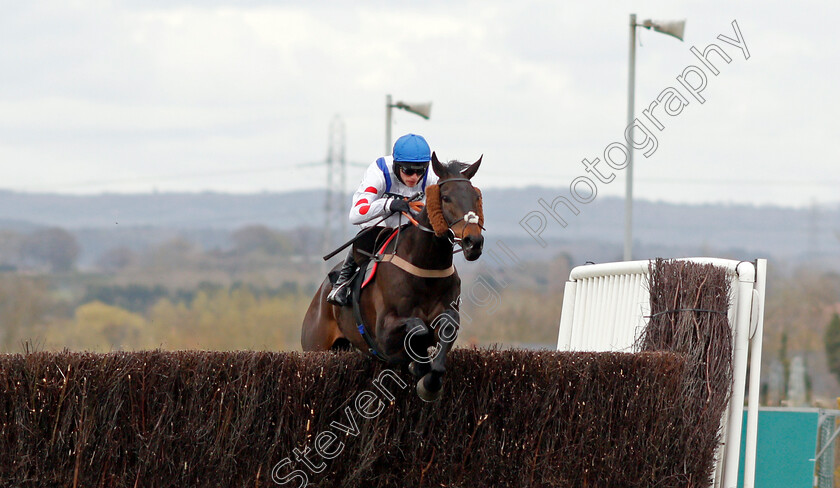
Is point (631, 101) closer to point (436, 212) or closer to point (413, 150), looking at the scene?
point (413, 150)

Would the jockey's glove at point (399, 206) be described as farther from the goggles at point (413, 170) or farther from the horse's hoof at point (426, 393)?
the horse's hoof at point (426, 393)

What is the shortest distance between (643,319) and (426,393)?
2106 millimetres

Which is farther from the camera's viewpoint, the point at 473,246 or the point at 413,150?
the point at 413,150

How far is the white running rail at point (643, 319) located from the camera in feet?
22.3

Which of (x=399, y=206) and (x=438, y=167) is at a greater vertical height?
(x=438, y=167)

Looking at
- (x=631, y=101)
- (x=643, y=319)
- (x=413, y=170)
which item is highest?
(x=631, y=101)

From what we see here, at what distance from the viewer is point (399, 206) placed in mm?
6727

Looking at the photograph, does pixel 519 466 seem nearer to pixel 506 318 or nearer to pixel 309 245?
pixel 506 318

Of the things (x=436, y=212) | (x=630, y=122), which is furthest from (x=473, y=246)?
(x=630, y=122)

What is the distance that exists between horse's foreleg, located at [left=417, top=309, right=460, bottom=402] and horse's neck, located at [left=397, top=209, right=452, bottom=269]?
0.31m

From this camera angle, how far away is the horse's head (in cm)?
573

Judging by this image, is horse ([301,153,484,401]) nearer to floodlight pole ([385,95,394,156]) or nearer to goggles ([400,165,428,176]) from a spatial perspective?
goggles ([400,165,428,176])

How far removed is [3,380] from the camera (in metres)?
5.56

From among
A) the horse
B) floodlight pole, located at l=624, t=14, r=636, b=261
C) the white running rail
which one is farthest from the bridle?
floodlight pole, located at l=624, t=14, r=636, b=261
